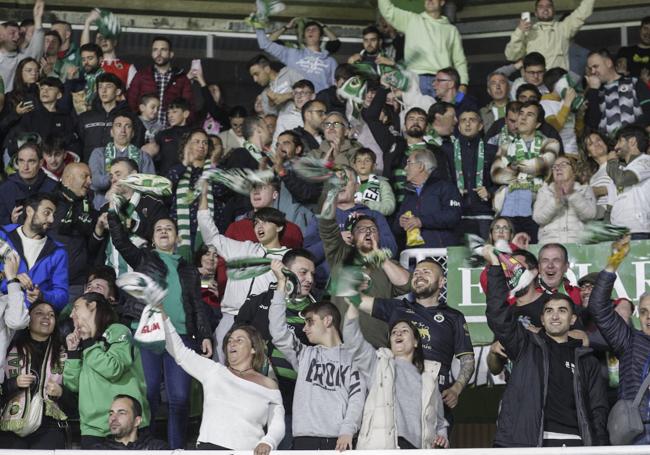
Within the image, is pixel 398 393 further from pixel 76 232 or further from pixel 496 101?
pixel 496 101

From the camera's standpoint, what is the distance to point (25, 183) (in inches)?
492

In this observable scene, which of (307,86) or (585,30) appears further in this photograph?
(585,30)

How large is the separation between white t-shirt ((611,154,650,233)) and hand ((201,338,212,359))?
394 centimetres

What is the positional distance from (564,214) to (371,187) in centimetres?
162

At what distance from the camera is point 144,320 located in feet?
30.6

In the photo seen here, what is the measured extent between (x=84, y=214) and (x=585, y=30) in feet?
28.7

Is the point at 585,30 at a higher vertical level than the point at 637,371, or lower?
higher

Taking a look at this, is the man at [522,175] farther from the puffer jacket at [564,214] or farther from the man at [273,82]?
the man at [273,82]

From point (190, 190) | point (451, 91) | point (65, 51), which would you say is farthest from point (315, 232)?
point (65, 51)

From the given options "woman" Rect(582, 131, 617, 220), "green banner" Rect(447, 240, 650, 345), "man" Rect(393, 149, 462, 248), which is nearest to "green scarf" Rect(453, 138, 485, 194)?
"man" Rect(393, 149, 462, 248)

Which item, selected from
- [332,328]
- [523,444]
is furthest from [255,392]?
[523,444]

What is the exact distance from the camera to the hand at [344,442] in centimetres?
898

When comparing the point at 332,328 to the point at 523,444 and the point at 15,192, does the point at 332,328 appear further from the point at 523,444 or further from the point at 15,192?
the point at 15,192

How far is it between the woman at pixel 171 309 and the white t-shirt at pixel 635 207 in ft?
12.6
